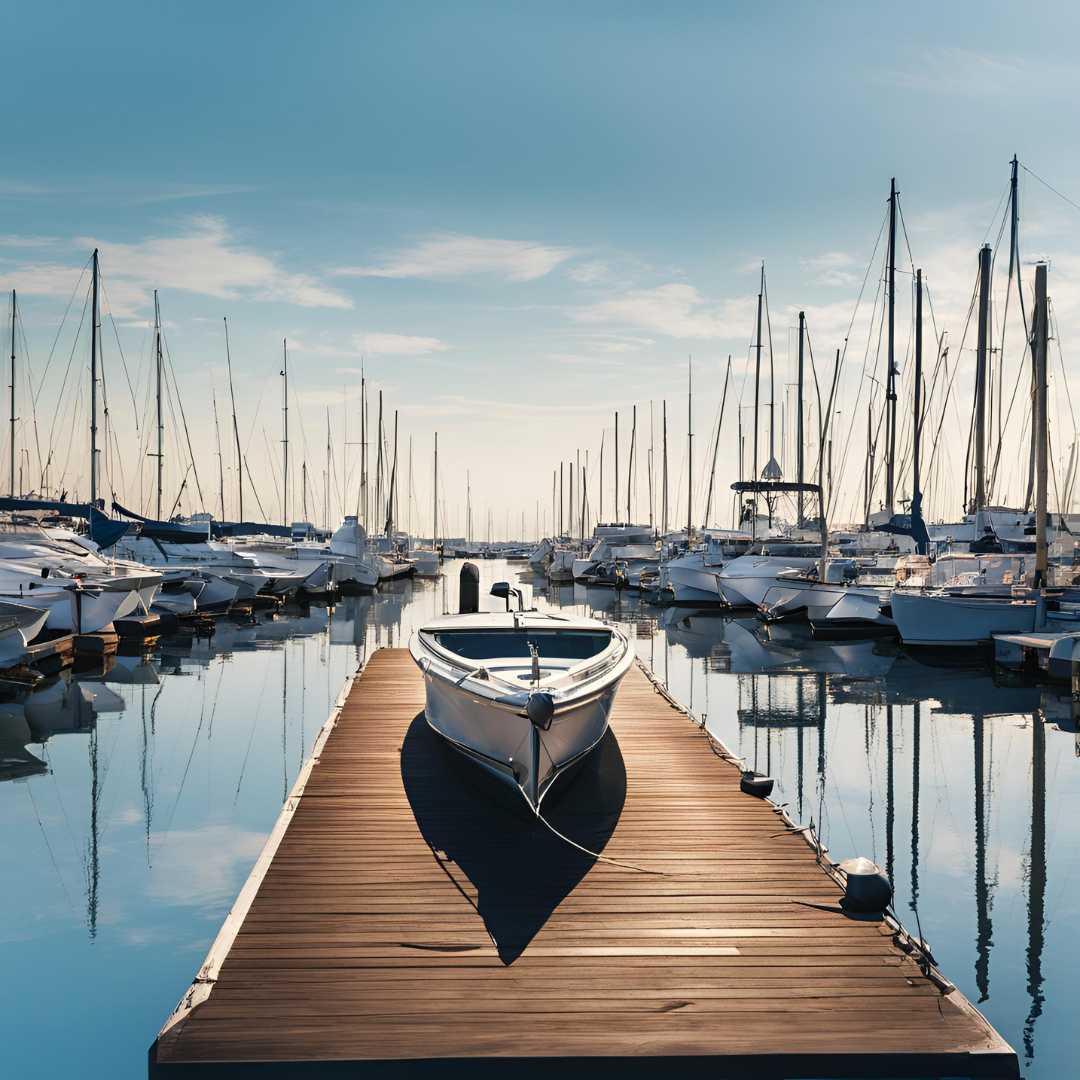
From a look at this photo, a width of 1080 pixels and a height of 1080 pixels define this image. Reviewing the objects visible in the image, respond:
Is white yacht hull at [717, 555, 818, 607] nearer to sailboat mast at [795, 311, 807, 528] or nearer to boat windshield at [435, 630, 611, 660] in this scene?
sailboat mast at [795, 311, 807, 528]

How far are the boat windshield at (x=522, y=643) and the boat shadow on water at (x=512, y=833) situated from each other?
1.30m

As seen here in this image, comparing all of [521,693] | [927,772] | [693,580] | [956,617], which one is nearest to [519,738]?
[521,693]

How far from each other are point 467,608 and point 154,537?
2768 centimetres

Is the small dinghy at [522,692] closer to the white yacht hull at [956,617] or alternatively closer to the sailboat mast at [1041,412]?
the white yacht hull at [956,617]

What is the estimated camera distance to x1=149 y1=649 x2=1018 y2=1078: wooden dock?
5.12 m

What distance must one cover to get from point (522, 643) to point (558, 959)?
6397mm

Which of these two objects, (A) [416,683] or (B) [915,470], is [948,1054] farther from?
(B) [915,470]

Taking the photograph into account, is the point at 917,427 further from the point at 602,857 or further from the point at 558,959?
the point at 558,959

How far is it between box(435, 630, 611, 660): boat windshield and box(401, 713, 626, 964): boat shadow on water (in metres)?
1.30

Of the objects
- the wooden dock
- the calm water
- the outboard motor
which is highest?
the outboard motor

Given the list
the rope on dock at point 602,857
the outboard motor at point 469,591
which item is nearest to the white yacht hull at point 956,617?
the outboard motor at point 469,591

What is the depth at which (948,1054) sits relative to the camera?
5160mm

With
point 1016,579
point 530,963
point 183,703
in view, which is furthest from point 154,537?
point 530,963

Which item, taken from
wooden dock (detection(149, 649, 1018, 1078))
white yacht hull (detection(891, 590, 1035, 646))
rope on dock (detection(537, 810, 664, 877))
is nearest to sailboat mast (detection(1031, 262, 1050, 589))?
white yacht hull (detection(891, 590, 1035, 646))
